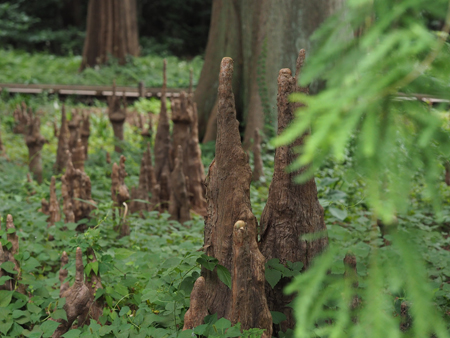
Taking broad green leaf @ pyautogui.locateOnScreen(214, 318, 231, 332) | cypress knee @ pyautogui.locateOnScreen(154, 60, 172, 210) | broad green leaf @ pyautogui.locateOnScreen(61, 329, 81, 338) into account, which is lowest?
broad green leaf @ pyautogui.locateOnScreen(61, 329, 81, 338)

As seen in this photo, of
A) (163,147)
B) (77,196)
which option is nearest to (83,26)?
(163,147)

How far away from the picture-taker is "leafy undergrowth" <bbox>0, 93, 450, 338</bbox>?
2.31 metres

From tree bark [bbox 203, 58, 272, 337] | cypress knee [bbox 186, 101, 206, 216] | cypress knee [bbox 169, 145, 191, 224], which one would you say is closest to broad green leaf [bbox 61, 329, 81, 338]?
tree bark [bbox 203, 58, 272, 337]

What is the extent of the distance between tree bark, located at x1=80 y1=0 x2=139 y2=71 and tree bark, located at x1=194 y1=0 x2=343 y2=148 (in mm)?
10361

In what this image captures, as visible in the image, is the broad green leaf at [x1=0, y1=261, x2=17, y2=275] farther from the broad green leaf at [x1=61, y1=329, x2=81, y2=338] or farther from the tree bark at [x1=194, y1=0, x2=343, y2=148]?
the tree bark at [x1=194, y1=0, x2=343, y2=148]

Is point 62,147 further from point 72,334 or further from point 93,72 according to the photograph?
point 93,72

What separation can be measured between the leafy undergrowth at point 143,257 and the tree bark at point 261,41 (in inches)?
47.6

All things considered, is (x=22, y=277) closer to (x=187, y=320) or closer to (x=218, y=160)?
(x=187, y=320)

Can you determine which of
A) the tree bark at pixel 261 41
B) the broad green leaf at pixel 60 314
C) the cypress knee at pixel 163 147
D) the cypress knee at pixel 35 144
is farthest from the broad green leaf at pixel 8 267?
the tree bark at pixel 261 41

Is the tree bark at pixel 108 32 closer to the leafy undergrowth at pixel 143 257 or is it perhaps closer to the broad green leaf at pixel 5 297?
the leafy undergrowth at pixel 143 257

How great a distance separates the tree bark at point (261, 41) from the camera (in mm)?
6434

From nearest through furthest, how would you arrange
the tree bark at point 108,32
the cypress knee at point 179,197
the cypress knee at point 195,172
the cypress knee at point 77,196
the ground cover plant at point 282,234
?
1. the ground cover plant at point 282,234
2. the cypress knee at point 77,196
3. the cypress knee at point 179,197
4. the cypress knee at point 195,172
5. the tree bark at point 108,32

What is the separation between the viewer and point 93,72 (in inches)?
611

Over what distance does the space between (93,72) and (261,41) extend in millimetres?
10279
